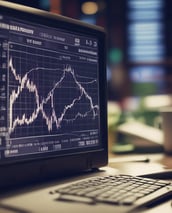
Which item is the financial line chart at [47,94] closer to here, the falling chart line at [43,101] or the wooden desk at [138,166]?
the falling chart line at [43,101]

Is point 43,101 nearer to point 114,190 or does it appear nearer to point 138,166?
point 114,190

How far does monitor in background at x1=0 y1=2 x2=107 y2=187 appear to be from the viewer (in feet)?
2.35

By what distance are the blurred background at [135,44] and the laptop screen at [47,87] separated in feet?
10.7

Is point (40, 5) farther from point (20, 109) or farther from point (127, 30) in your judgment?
point (127, 30)

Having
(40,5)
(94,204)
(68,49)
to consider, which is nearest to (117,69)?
(40,5)

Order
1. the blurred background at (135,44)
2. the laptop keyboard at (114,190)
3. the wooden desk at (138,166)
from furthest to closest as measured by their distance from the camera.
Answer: the blurred background at (135,44) → the wooden desk at (138,166) → the laptop keyboard at (114,190)

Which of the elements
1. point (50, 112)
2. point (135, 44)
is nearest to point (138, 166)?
point (50, 112)

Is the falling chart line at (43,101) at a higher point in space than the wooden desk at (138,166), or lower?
higher

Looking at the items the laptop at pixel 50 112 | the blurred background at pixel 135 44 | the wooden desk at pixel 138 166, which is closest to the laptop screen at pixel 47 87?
the laptop at pixel 50 112

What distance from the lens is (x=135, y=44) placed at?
4.20 metres

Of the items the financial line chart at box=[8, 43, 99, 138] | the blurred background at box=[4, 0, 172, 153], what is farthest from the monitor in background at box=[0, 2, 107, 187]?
the blurred background at box=[4, 0, 172, 153]

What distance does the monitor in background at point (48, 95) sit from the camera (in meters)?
0.72

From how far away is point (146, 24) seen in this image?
13.6 feet

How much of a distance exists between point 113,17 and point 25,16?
3625mm
